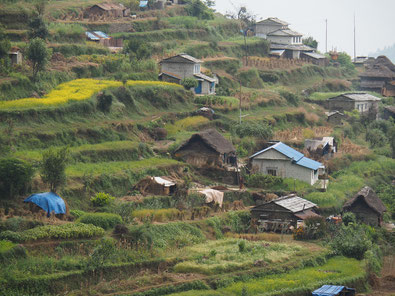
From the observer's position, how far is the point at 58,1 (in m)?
64.4

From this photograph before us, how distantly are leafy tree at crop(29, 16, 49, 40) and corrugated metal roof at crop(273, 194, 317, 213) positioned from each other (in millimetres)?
20145

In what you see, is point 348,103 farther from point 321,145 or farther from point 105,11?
point 105,11

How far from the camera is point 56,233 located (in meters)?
27.9

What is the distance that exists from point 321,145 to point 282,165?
6.26 meters

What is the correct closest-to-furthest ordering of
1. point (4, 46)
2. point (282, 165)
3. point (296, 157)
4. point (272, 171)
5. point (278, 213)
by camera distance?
1. point (278, 213)
2. point (4, 46)
3. point (282, 165)
4. point (272, 171)
5. point (296, 157)

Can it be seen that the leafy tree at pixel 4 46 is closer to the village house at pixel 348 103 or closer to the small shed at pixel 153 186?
the small shed at pixel 153 186

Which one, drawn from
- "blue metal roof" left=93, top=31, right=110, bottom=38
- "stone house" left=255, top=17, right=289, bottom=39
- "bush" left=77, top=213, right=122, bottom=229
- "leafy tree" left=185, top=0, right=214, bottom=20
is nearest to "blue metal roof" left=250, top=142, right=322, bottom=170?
"bush" left=77, top=213, right=122, bottom=229

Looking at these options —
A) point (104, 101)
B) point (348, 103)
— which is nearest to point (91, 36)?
point (104, 101)

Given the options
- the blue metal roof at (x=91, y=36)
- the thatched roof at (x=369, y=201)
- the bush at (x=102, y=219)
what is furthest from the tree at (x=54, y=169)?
the blue metal roof at (x=91, y=36)

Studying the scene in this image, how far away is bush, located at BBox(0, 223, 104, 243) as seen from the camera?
26.9m

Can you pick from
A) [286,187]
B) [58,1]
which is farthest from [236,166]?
[58,1]

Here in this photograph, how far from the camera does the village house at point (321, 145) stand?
4878 centimetres

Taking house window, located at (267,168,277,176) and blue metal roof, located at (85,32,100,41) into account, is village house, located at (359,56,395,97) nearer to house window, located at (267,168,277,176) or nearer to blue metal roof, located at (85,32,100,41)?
blue metal roof, located at (85,32,100,41)

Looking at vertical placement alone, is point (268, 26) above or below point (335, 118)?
above
